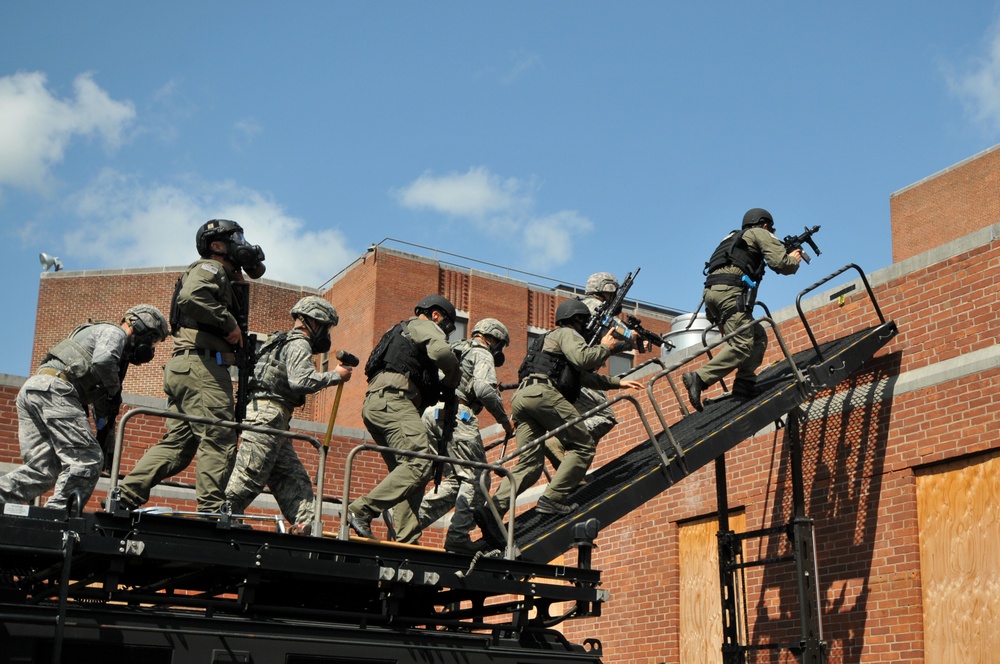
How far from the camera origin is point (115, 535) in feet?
21.2

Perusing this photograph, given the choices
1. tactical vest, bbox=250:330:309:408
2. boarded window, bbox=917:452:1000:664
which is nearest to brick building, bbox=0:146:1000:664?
boarded window, bbox=917:452:1000:664

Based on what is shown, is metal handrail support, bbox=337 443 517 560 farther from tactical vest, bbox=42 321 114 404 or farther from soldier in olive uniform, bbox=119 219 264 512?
tactical vest, bbox=42 321 114 404

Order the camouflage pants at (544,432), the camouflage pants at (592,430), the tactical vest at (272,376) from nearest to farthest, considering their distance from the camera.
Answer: the tactical vest at (272,376)
the camouflage pants at (544,432)
the camouflage pants at (592,430)

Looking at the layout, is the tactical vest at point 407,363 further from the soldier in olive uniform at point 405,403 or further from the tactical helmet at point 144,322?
the tactical helmet at point 144,322

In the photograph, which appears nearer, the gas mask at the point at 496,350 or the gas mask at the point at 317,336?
the gas mask at the point at 317,336

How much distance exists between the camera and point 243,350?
8578mm

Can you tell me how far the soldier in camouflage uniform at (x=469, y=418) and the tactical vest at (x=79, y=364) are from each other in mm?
3259

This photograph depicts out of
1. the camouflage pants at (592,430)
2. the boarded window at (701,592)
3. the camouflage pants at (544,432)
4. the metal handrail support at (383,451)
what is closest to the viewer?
the metal handrail support at (383,451)

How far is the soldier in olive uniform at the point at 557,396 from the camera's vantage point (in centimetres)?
983

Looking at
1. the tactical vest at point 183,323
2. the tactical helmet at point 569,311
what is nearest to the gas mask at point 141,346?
the tactical vest at point 183,323

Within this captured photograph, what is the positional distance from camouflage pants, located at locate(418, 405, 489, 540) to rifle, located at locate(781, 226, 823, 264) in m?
3.92

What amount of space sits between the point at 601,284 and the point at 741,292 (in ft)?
4.94

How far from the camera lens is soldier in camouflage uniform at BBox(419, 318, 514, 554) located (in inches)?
424

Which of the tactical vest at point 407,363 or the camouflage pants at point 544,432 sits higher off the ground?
the tactical vest at point 407,363
